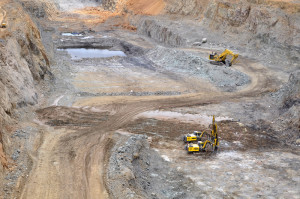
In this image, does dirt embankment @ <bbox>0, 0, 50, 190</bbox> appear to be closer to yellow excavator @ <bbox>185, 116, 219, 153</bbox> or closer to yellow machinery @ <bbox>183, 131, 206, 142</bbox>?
yellow excavator @ <bbox>185, 116, 219, 153</bbox>

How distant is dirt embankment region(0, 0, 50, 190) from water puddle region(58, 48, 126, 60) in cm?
Result: 1155

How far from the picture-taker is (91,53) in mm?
40438

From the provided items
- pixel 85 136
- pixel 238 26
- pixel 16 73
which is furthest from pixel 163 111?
pixel 238 26

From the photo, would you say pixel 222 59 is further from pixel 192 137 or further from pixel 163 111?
pixel 192 137

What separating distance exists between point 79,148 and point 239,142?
8.46 m

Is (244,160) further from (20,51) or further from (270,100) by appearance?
(20,51)

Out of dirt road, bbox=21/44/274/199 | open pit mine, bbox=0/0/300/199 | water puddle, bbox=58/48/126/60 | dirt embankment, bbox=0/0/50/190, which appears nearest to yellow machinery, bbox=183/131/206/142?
open pit mine, bbox=0/0/300/199

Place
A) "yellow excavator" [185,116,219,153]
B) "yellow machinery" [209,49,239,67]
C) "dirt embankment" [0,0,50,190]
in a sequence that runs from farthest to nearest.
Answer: "yellow machinery" [209,49,239,67] → "yellow excavator" [185,116,219,153] → "dirt embankment" [0,0,50,190]

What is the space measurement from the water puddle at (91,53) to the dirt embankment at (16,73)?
455 inches

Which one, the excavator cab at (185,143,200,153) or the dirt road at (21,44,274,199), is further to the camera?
the excavator cab at (185,143,200,153)

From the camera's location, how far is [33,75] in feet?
73.0

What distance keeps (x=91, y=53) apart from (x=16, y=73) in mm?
21847

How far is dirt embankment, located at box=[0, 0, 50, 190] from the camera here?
14.4 metres

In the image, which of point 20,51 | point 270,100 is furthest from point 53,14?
point 270,100
